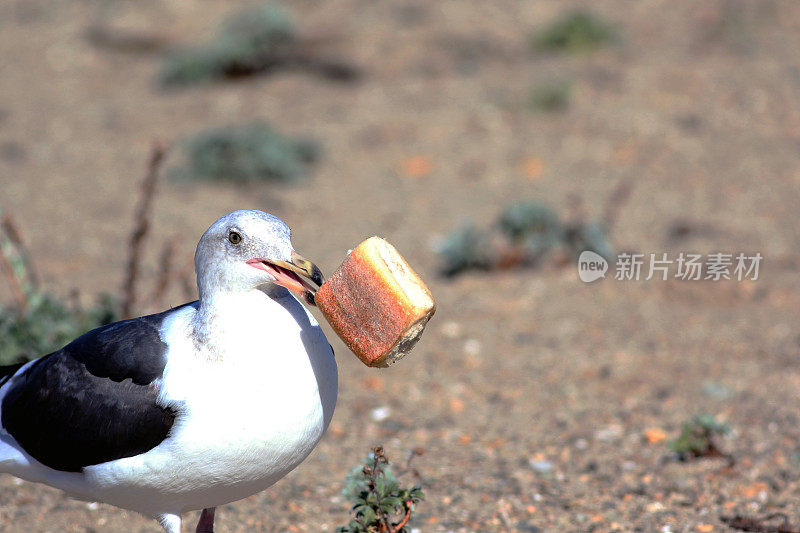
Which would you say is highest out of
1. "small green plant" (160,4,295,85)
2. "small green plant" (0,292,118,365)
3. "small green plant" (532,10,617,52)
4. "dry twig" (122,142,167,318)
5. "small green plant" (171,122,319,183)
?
"small green plant" (532,10,617,52)

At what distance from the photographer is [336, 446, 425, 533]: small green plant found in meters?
3.54

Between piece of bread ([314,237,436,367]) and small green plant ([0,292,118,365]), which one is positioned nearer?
piece of bread ([314,237,436,367])

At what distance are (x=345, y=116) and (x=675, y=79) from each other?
144 inches

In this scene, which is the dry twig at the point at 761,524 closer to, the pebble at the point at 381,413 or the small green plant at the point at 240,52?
the pebble at the point at 381,413

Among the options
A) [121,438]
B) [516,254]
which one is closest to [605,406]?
[516,254]

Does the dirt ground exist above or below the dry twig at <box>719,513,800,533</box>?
above

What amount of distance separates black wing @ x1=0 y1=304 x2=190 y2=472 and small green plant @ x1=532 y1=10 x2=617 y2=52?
9388 mm

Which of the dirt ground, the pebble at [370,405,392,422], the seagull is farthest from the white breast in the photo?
the pebble at [370,405,392,422]

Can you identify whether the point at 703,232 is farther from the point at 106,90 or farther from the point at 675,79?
the point at 106,90

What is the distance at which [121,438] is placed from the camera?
3.33 m

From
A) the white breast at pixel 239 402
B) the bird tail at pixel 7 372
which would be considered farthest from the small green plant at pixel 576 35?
the white breast at pixel 239 402

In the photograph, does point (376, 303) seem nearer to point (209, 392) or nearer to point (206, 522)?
point (209, 392)

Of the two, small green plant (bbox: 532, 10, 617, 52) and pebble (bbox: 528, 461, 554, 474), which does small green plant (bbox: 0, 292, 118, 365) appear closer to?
pebble (bbox: 528, 461, 554, 474)

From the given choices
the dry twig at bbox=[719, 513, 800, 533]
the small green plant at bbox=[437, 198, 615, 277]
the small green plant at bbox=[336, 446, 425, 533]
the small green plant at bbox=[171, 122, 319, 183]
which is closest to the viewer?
the small green plant at bbox=[336, 446, 425, 533]
